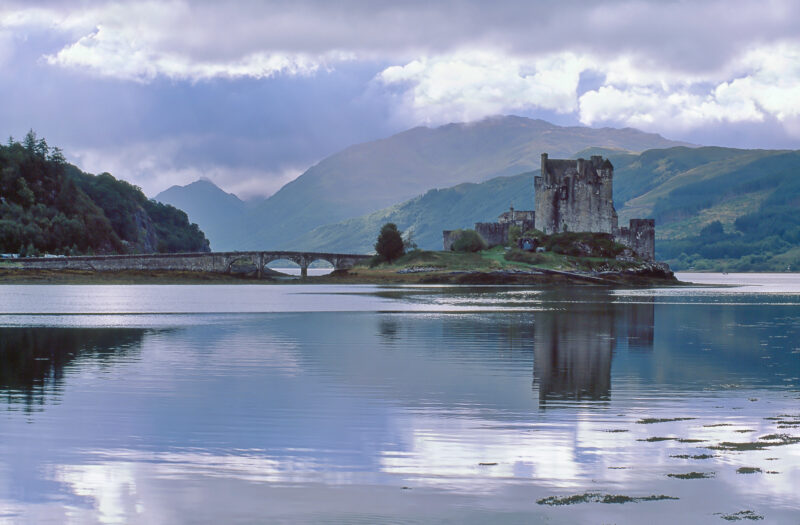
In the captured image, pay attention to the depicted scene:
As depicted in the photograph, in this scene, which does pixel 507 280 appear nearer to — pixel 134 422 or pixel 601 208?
pixel 601 208

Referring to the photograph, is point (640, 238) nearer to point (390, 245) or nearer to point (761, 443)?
point (390, 245)

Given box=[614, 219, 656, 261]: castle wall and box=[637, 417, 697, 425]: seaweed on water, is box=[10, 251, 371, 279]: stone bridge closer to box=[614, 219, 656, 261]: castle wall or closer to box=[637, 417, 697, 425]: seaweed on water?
box=[614, 219, 656, 261]: castle wall

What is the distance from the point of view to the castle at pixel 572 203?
442 ft

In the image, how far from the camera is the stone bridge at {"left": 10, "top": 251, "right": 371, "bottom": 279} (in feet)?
411

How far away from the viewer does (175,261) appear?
A: 144 m

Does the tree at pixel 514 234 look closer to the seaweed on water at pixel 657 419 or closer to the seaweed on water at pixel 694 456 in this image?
the seaweed on water at pixel 657 419

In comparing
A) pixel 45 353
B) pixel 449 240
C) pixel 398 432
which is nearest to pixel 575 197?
pixel 449 240

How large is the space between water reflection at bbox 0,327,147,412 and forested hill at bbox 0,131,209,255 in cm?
9564

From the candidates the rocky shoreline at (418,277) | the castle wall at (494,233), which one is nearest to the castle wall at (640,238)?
the rocky shoreline at (418,277)

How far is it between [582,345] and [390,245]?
99.7 metres

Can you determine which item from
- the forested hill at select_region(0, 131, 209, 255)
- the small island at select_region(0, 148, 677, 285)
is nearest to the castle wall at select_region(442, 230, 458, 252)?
the small island at select_region(0, 148, 677, 285)

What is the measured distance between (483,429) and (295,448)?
11.8 feet

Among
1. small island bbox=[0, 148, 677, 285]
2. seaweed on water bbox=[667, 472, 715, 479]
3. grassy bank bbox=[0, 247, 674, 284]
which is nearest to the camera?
seaweed on water bbox=[667, 472, 715, 479]

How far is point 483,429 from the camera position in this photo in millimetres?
16875
